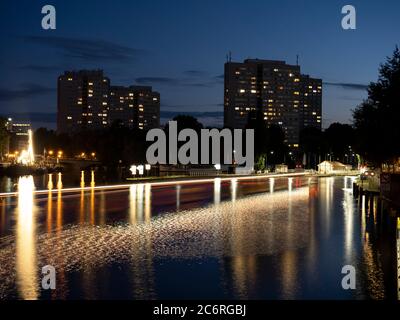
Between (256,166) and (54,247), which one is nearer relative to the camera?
(54,247)

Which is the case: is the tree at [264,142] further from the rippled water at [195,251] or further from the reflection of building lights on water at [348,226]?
the rippled water at [195,251]

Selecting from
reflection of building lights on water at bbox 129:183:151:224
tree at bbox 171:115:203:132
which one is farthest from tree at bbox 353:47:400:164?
tree at bbox 171:115:203:132

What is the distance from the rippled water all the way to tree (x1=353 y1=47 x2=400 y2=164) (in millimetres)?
6395

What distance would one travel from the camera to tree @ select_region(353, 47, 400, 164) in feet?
104

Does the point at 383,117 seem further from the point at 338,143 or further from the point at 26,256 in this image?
the point at 338,143

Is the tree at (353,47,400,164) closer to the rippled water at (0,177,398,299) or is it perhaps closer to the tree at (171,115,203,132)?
the rippled water at (0,177,398,299)

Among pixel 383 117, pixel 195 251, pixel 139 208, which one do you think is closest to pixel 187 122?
pixel 383 117

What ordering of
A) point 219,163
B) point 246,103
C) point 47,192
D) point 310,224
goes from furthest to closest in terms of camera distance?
point 246,103 < point 219,163 < point 47,192 < point 310,224

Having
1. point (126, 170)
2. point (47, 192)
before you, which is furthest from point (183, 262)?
point (126, 170)

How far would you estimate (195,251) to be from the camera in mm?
15938

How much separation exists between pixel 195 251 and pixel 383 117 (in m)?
20.3

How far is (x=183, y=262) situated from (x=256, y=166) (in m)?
88.1
